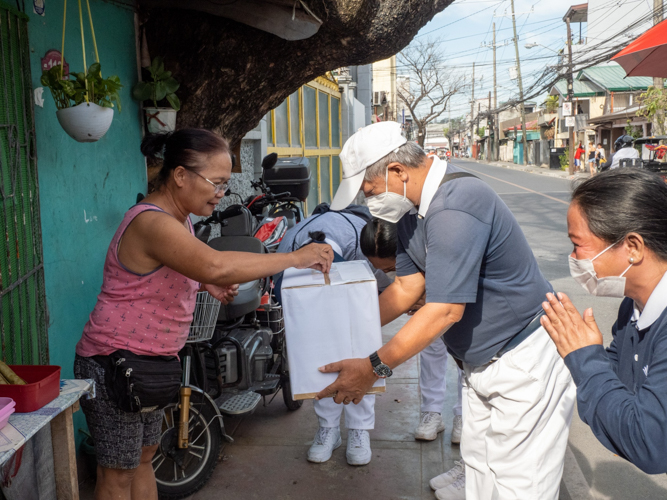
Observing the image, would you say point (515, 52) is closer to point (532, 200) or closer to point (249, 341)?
point (532, 200)

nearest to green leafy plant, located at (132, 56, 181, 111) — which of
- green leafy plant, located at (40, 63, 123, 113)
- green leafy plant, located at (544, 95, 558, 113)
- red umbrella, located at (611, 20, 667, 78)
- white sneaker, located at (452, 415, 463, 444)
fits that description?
green leafy plant, located at (40, 63, 123, 113)

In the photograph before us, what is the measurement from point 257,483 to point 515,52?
5119 cm

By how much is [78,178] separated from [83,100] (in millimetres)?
617

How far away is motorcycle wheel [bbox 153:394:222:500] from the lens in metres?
3.35

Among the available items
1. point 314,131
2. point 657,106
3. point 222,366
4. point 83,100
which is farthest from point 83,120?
point 657,106

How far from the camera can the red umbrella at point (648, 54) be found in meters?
5.10

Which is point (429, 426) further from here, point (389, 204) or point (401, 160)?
point (401, 160)

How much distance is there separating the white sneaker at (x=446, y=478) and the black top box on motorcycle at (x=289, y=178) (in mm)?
2936

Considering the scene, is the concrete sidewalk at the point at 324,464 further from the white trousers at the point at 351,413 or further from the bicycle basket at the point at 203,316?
the bicycle basket at the point at 203,316

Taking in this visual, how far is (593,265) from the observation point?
1.84 metres

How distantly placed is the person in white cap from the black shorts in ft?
2.61

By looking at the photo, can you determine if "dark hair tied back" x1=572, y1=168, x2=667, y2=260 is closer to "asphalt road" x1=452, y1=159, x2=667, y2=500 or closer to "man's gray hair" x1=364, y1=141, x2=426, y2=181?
"asphalt road" x1=452, y1=159, x2=667, y2=500

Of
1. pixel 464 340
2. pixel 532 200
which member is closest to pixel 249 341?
pixel 464 340

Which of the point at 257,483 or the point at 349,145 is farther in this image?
the point at 257,483
